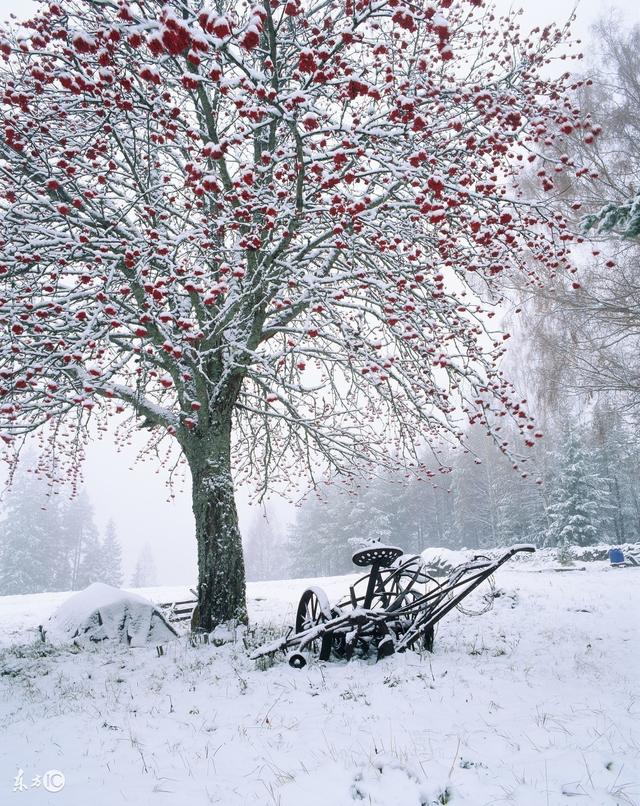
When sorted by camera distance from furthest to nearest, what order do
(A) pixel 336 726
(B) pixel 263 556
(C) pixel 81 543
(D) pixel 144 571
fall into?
1. (D) pixel 144 571
2. (B) pixel 263 556
3. (C) pixel 81 543
4. (A) pixel 336 726

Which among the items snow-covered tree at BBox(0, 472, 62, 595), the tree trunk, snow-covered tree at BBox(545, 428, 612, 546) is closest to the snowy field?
the tree trunk

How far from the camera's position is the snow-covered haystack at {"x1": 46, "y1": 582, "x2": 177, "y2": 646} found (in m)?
6.85

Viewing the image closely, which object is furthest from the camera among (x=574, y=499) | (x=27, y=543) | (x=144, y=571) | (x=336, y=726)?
(x=144, y=571)

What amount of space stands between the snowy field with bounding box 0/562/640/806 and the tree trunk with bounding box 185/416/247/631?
29.1 inches

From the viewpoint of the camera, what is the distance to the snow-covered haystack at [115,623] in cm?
685

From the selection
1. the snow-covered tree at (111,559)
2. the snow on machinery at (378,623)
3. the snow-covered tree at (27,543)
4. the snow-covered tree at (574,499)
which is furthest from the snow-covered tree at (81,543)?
the snow on machinery at (378,623)

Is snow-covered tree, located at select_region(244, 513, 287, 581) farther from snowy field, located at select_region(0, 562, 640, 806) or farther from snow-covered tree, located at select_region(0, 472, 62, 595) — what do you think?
snowy field, located at select_region(0, 562, 640, 806)

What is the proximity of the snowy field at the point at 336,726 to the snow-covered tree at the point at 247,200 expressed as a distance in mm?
2165

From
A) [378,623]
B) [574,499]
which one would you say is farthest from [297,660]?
[574,499]

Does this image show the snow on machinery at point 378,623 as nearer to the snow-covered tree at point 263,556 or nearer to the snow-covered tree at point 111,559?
the snow-covered tree at point 111,559

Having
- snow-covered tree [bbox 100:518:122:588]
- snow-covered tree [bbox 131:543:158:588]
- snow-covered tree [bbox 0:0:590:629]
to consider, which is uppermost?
snow-covered tree [bbox 0:0:590:629]

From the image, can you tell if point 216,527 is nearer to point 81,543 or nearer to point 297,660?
point 297,660

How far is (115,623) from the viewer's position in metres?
7.03

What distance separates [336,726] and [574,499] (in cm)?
3268
